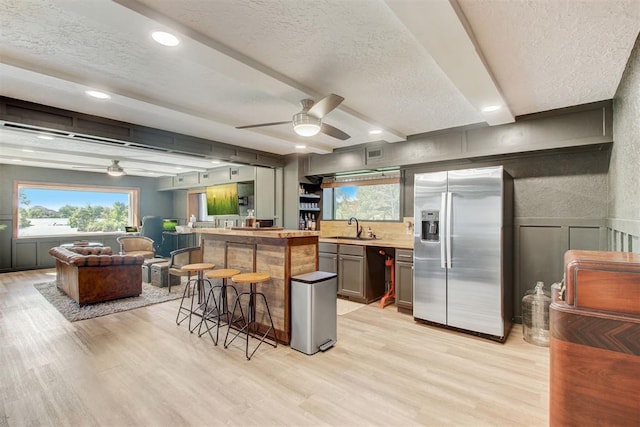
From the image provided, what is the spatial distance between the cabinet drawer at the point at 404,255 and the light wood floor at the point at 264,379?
971mm

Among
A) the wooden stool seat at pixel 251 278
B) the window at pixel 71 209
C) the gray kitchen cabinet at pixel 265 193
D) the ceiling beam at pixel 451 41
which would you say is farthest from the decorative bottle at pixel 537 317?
the window at pixel 71 209

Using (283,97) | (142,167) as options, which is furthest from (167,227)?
(283,97)

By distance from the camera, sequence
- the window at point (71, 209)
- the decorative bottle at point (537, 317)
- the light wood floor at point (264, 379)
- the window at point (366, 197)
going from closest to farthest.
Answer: the light wood floor at point (264, 379) < the decorative bottle at point (537, 317) < the window at point (366, 197) < the window at point (71, 209)

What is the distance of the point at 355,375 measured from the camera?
8.65 ft

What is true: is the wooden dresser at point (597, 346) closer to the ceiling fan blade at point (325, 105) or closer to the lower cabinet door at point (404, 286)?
the ceiling fan blade at point (325, 105)

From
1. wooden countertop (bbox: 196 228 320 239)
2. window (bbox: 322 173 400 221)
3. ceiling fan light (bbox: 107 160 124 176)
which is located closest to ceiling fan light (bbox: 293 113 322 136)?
wooden countertop (bbox: 196 228 320 239)

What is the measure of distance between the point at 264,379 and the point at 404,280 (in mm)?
2465

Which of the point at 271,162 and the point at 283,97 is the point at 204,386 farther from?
the point at 271,162

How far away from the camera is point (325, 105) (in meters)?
2.56

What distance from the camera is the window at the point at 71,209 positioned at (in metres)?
7.67

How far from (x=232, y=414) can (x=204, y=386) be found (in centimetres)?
47

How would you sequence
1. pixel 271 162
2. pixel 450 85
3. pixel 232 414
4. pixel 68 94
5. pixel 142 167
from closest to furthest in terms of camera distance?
1. pixel 232 414
2. pixel 450 85
3. pixel 68 94
4. pixel 271 162
5. pixel 142 167

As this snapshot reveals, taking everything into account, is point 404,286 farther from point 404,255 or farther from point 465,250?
point 465,250

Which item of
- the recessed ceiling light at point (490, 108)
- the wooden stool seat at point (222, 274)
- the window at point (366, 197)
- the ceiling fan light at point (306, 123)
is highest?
the recessed ceiling light at point (490, 108)
